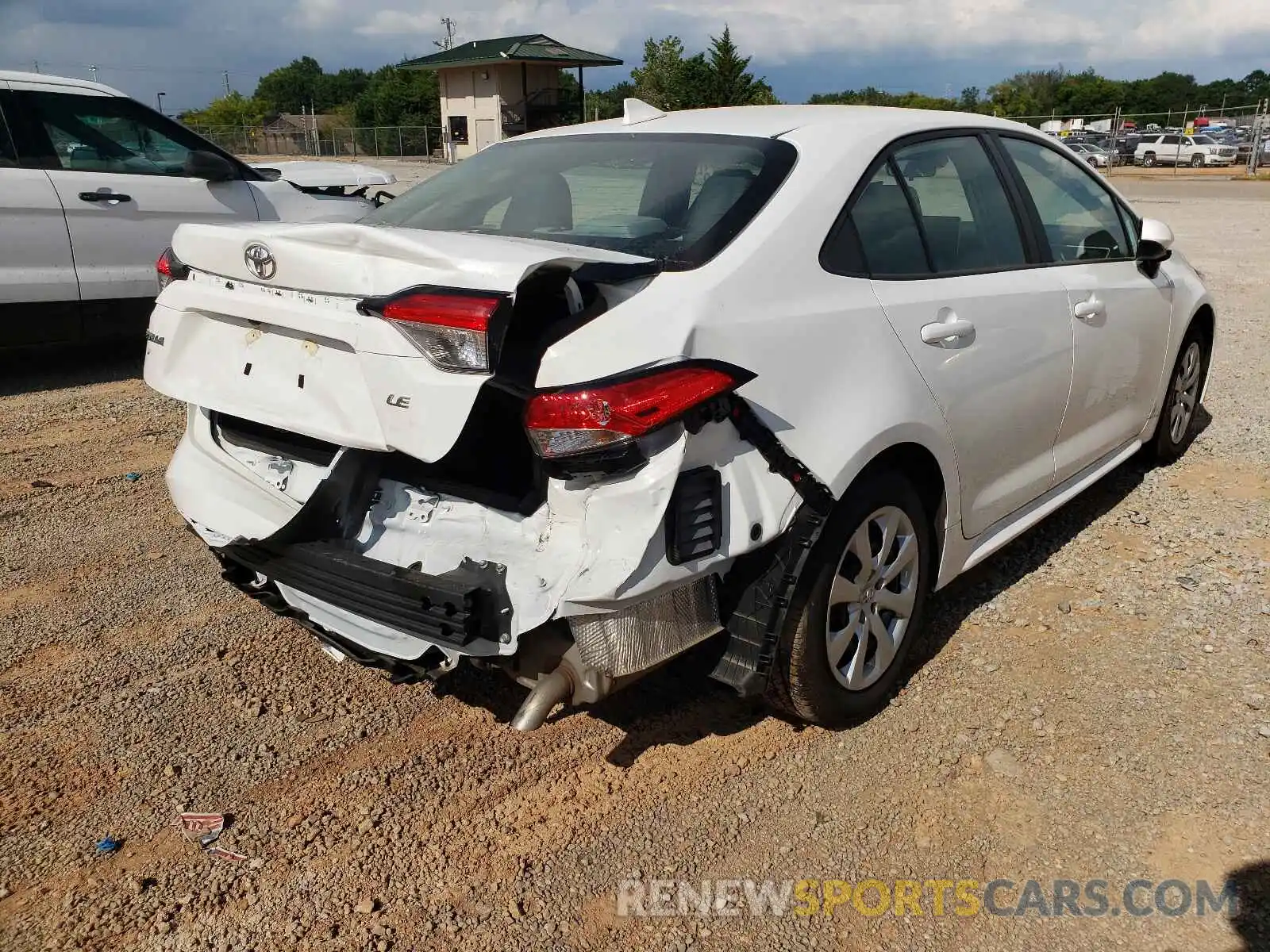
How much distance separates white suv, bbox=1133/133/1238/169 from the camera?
124 feet

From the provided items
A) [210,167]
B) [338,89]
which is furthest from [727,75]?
[338,89]

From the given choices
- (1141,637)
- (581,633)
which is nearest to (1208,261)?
(1141,637)

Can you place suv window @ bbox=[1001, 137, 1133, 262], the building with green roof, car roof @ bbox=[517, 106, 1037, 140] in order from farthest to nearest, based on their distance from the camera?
the building with green roof, suv window @ bbox=[1001, 137, 1133, 262], car roof @ bbox=[517, 106, 1037, 140]

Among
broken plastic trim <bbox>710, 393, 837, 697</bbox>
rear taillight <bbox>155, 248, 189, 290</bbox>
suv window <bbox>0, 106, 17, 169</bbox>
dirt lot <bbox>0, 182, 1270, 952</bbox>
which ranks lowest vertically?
dirt lot <bbox>0, 182, 1270, 952</bbox>

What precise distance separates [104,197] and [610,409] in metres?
5.91

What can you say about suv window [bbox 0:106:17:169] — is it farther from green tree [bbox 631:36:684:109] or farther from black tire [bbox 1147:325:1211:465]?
green tree [bbox 631:36:684:109]

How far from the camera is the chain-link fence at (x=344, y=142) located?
175ft

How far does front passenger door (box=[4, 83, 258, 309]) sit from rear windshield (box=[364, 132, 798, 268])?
366 centimetres

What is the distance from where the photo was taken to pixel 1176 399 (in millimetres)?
4969

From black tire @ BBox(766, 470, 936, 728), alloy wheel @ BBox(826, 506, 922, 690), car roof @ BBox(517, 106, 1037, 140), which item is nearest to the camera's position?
black tire @ BBox(766, 470, 936, 728)

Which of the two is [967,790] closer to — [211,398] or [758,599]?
[758,599]

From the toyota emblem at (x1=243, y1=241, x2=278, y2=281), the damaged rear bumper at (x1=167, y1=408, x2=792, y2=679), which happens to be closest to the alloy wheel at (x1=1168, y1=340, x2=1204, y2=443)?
the damaged rear bumper at (x1=167, y1=408, x2=792, y2=679)

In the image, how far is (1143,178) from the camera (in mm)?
33719

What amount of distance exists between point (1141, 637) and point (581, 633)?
234 centimetres
